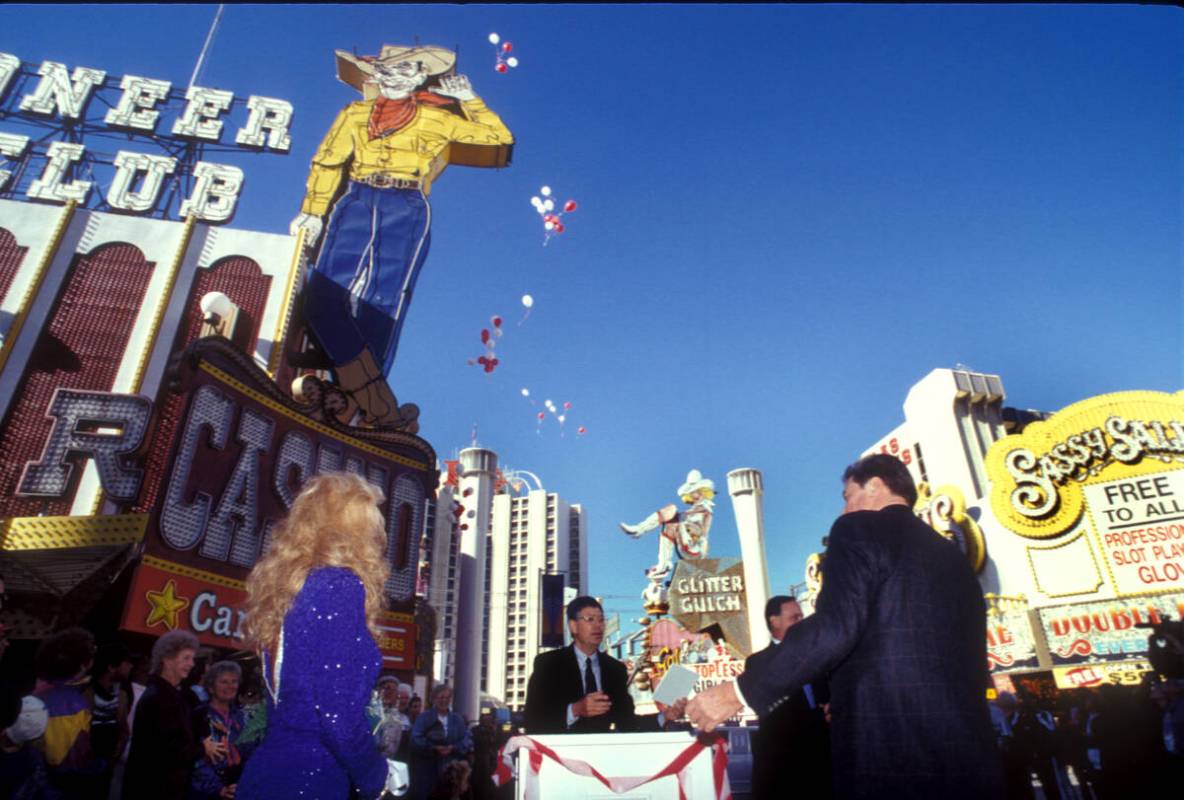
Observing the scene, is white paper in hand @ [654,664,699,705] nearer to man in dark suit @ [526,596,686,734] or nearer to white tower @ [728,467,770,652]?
man in dark suit @ [526,596,686,734]

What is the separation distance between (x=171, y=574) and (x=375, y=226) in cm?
1046

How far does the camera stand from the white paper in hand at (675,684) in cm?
319

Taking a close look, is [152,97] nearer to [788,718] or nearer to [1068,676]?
[788,718]

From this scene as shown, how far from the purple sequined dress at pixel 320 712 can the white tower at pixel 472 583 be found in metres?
18.5

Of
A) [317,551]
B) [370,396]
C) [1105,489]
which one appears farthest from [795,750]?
[1105,489]

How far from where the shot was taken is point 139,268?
15312 mm

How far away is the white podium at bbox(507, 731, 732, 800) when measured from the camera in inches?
107

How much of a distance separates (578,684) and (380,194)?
15927mm

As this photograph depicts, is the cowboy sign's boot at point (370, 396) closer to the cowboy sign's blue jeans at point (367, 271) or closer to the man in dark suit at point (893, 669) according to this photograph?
the cowboy sign's blue jeans at point (367, 271)

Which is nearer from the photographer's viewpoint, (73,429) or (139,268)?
(73,429)

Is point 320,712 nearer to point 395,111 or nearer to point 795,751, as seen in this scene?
point 795,751

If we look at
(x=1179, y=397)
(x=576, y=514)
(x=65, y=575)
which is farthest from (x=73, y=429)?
(x=576, y=514)

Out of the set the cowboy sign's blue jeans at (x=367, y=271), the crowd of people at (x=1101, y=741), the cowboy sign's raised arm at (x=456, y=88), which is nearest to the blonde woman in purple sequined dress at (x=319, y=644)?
the crowd of people at (x=1101, y=741)

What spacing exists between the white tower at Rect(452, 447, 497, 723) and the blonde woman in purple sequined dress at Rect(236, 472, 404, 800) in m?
18.4
